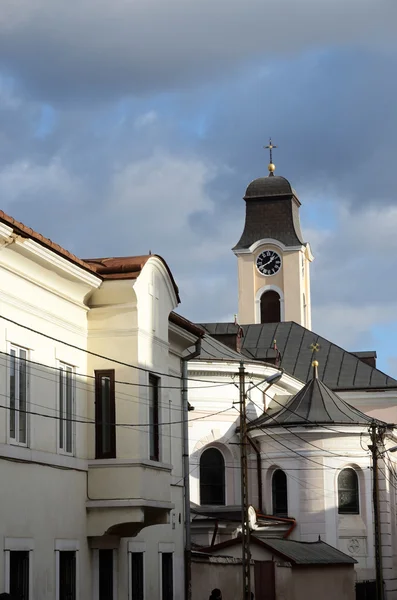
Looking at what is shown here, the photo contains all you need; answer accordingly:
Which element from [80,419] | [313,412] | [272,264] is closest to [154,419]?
[80,419]

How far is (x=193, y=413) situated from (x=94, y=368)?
1009 inches

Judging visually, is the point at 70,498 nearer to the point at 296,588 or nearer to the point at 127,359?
the point at 127,359

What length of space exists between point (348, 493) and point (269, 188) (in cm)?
3634

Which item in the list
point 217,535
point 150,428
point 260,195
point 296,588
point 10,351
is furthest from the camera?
point 260,195

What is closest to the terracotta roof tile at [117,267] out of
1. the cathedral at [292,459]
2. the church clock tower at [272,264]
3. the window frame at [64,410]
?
the window frame at [64,410]

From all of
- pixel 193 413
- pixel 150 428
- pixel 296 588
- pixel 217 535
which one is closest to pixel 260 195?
pixel 193 413

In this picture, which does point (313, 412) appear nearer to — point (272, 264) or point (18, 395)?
point (18, 395)

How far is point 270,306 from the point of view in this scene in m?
78.2

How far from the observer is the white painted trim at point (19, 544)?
21.2m

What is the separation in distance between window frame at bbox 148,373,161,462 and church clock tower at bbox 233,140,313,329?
4969 centimetres

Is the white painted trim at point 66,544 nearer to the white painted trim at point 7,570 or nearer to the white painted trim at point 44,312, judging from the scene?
the white painted trim at point 7,570

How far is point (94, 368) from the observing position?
2500 cm

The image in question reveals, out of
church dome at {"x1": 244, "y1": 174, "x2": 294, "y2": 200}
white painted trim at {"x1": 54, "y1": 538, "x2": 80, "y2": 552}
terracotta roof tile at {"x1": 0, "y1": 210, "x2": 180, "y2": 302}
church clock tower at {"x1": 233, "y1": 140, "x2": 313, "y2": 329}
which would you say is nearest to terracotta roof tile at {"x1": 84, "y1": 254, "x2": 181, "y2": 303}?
terracotta roof tile at {"x1": 0, "y1": 210, "x2": 180, "y2": 302}

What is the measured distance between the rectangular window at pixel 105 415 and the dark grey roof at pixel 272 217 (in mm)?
53761
